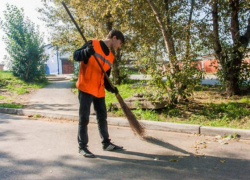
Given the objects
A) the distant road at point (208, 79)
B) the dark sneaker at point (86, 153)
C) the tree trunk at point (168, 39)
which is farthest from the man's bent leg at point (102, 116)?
the tree trunk at point (168, 39)

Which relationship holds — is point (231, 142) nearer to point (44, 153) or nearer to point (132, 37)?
point (44, 153)

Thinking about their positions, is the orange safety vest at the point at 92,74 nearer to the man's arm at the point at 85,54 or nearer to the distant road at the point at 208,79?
the man's arm at the point at 85,54

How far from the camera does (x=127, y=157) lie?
366 cm

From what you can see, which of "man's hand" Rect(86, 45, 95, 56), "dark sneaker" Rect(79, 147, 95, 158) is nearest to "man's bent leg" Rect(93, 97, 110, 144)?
"dark sneaker" Rect(79, 147, 95, 158)

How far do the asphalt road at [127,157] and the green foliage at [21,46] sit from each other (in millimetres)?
12646

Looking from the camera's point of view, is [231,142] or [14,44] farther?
[14,44]

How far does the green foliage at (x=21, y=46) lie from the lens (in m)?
16.6

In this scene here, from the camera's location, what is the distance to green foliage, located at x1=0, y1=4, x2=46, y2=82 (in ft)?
54.5

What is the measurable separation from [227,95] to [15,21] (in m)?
14.4

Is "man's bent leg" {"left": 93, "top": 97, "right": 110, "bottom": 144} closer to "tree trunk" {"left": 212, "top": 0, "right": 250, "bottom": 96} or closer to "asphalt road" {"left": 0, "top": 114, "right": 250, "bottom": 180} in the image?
"asphalt road" {"left": 0, "top": 114, "right": 250, "bottom": 180}

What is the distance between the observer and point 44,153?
12.4ft

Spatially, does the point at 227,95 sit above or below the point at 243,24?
below

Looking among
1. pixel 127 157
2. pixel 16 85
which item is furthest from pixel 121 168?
pixel 16 85

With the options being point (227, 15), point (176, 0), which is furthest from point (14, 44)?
point (227, 15)
